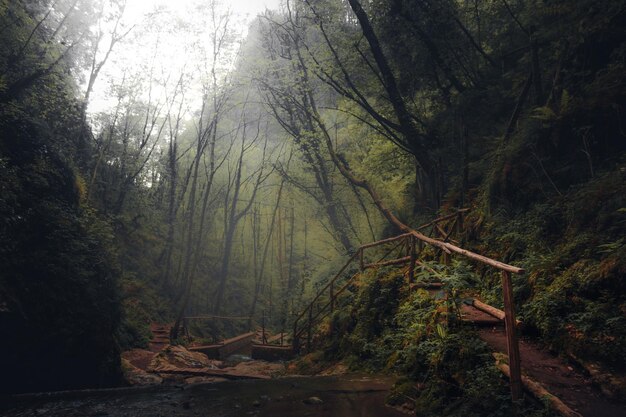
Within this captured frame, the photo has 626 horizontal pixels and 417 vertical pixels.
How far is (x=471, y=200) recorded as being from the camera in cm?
987

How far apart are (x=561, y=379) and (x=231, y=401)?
3.97 m

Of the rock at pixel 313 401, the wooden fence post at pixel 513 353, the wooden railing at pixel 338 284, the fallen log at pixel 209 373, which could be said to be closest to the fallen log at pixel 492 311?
the wooden fence post at pixel 513 353

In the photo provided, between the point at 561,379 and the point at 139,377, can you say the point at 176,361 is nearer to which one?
the point at 139,377

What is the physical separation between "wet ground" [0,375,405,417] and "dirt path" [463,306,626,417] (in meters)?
1.52

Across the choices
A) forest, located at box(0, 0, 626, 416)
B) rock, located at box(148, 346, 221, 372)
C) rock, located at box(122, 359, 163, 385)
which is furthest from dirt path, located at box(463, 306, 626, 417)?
rock, located at box(148, 346, 221, 372)

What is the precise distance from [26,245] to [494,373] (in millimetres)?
8991

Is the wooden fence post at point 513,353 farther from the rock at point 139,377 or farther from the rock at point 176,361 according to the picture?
the rock at point 176,361

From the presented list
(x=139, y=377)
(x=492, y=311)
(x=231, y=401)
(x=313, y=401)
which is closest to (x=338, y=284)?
(x=139, y=377)

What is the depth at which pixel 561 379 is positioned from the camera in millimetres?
3830

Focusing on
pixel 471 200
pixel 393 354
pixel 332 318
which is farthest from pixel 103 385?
pixel 471 200

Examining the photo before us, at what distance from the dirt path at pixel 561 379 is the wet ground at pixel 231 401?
1517 mm

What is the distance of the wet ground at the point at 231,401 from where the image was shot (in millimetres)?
4344

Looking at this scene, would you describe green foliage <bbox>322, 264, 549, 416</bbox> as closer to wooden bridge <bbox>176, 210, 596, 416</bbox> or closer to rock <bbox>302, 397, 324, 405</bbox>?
wooden bridge <bbox>176, 210, 596, 416</bbox>

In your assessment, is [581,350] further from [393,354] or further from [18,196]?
[18,196]
